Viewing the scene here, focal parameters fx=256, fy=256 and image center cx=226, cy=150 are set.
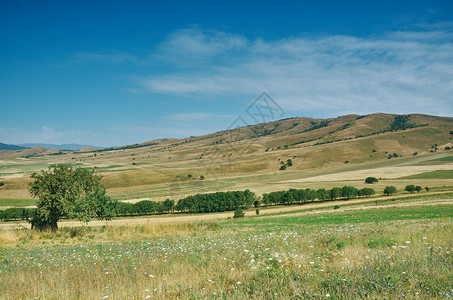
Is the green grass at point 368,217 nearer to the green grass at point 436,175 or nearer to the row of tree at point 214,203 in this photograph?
the row of tree at point 214,203

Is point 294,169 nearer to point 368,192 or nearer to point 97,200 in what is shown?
point 368,192

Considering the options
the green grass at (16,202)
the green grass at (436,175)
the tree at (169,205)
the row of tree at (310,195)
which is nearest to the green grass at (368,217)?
the row of tree at (310,195)

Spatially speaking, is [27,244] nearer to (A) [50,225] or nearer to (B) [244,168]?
(A) [50,225]

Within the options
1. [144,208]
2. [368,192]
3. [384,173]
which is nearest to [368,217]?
[368,192]

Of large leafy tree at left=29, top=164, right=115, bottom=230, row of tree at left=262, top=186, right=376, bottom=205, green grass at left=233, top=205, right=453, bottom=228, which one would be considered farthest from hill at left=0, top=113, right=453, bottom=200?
large leafy tree at left=29, top=164, right=115, bottom=230

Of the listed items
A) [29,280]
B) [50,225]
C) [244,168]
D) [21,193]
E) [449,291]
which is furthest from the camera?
[244,168]

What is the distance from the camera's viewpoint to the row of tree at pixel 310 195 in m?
82.3

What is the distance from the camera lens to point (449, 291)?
4.54m

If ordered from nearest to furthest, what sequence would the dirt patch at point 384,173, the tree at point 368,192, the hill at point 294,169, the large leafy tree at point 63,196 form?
the large leafy tree at point 63,196
the tree at point 368,192
the dirt patch at point 384,173
the hill at point 294,169

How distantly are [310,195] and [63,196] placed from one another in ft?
233

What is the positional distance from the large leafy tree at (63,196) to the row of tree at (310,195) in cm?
6079

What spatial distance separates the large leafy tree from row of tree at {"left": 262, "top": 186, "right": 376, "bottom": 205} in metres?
60.8

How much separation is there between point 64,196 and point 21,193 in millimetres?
105892

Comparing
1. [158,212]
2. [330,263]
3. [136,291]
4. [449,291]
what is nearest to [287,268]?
[330,263]
